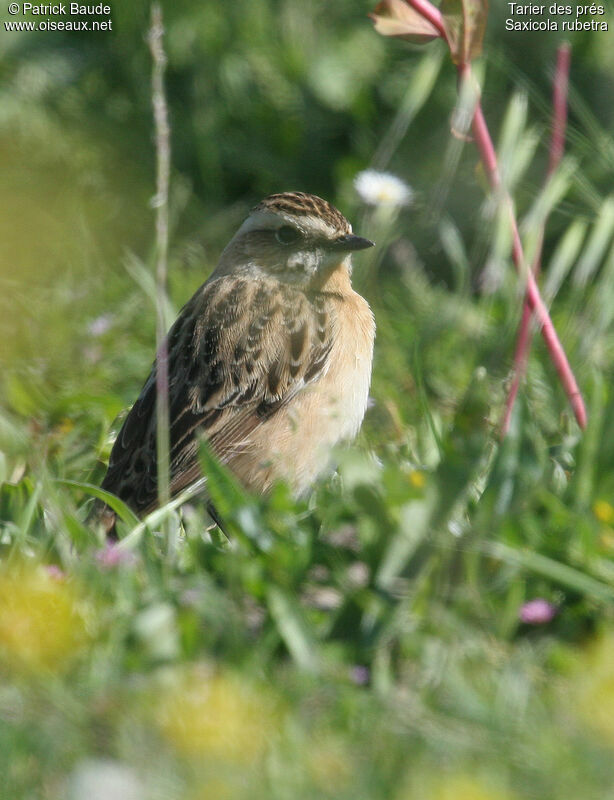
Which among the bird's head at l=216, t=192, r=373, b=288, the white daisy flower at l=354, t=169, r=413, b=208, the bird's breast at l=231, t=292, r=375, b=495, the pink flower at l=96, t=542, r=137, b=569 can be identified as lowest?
the bird's breast at l=231, t=292, r=375, b=495

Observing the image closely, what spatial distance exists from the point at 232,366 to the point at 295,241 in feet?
2.49

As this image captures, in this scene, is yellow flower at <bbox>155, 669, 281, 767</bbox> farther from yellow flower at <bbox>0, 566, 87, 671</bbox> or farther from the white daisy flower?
the white daisy flower

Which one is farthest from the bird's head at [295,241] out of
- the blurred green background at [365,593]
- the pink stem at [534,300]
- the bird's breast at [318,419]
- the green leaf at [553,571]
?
the green leaf at [553,571]

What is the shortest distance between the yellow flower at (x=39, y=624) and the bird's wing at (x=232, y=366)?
219 cm

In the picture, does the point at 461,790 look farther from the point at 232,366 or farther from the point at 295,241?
the point at 295,241

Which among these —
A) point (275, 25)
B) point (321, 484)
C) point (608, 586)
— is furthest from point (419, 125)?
point (608, 586)

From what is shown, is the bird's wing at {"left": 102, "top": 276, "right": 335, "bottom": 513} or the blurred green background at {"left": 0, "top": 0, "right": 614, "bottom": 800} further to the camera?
the bird's wing at {"left": 102, "top": 276, "right": 335, "bottom": 513}

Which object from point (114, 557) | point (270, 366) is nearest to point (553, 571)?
point (114, 557)

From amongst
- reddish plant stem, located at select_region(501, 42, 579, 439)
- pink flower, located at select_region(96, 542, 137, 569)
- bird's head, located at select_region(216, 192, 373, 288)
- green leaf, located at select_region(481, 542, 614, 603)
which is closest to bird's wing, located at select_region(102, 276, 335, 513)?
bird's head, located at select_region(216, 192, 373, 288)

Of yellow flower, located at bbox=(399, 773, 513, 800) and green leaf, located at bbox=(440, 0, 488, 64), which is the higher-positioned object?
green leaf, located at bbox=(440, 0, 488, 64)

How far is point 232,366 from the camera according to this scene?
18.6 feet

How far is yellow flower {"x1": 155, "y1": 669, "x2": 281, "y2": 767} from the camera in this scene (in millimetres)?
2482

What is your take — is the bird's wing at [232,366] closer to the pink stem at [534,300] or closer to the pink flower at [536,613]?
the pink stem at [534,300]

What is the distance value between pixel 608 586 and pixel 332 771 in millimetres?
1138
